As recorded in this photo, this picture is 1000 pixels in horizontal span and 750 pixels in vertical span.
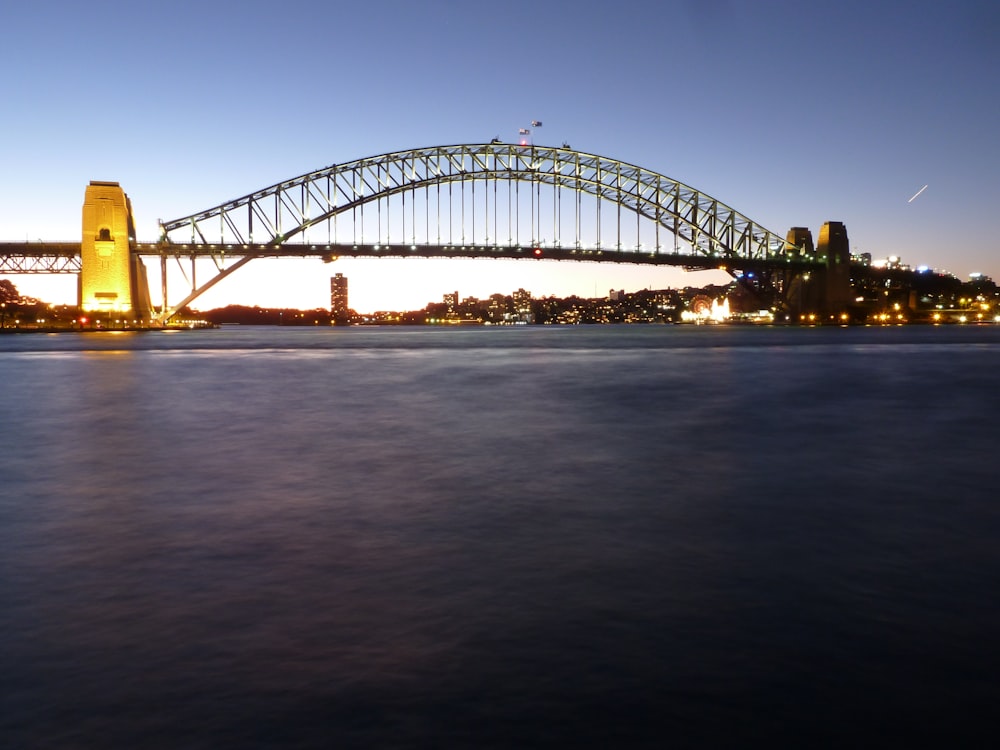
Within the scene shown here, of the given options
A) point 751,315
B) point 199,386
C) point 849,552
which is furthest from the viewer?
point 751,315

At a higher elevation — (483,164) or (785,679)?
(483,164)

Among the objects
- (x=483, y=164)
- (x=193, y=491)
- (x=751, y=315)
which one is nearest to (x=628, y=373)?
(x=193, y=491)

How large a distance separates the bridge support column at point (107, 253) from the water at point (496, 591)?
2292 inches

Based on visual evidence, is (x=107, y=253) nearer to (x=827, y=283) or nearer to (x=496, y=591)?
(x=827, y=283)

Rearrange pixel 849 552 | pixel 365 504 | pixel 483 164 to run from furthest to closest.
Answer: pixel 483 164 → pixel 365 504 → pixel 849 552

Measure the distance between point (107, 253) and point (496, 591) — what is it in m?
68.3

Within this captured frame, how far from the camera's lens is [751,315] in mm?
113000

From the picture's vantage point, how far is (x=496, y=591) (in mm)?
4781

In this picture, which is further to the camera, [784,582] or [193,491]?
[193,491]

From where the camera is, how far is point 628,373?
2769cm

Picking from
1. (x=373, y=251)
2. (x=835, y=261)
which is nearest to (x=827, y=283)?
(x=835, y=261)

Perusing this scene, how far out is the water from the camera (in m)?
3.26

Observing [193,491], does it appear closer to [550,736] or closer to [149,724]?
[149,724]

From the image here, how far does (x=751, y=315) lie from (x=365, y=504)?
112 metres
